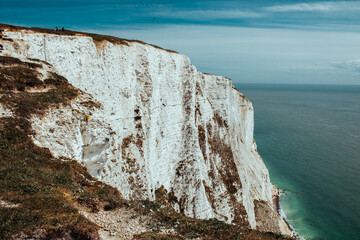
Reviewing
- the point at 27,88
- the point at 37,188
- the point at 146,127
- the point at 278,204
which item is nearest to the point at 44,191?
the point at 37,188

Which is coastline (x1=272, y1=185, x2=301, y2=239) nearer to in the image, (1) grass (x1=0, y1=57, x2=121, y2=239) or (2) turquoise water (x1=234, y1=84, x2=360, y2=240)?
(2) turquoise water (x1=234, y1=84, x2=360, y2=240)

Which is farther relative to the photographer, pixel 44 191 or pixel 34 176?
pixel 34 176

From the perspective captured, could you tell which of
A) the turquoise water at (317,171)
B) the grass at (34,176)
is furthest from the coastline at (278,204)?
the grass at (34,176)

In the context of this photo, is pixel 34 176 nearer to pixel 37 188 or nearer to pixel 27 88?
pixel 37 188

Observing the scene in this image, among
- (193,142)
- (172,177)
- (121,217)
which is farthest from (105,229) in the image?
(193,142)

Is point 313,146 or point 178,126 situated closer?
point 178,126

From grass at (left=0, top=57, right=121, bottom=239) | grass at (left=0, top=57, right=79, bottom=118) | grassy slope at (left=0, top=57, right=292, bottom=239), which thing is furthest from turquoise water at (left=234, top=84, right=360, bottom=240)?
grass at (left=0, top=57, right=79, bottom=118)

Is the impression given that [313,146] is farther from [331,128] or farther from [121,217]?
[121,217]
